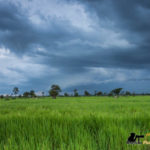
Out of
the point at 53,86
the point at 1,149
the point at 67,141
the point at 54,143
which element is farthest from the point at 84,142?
the point at 53,86

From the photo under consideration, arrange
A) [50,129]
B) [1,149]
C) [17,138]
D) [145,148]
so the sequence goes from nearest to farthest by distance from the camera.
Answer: [145,148] → [1,149] → [17,138] → [50,129]

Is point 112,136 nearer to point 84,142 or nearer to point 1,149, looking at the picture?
point 84,142

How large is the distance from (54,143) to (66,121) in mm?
953

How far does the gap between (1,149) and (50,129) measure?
2.74 ft

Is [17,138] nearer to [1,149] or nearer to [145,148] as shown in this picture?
[1,149]

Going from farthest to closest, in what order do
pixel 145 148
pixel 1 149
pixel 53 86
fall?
1. pixel 53 86
2. pixel 1 149
3. pixel 145 148

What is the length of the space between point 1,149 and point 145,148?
1.87 metres

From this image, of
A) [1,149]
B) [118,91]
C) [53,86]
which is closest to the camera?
[1,149]

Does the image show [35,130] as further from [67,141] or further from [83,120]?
[83,120]

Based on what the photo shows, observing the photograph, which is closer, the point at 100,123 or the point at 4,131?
the point at 4,131

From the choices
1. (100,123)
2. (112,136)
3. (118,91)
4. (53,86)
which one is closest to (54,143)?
(112,136)

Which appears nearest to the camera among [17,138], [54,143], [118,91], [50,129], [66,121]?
[54,143]

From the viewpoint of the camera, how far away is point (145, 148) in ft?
5.67

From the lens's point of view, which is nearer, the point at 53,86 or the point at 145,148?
the point at 145,148
